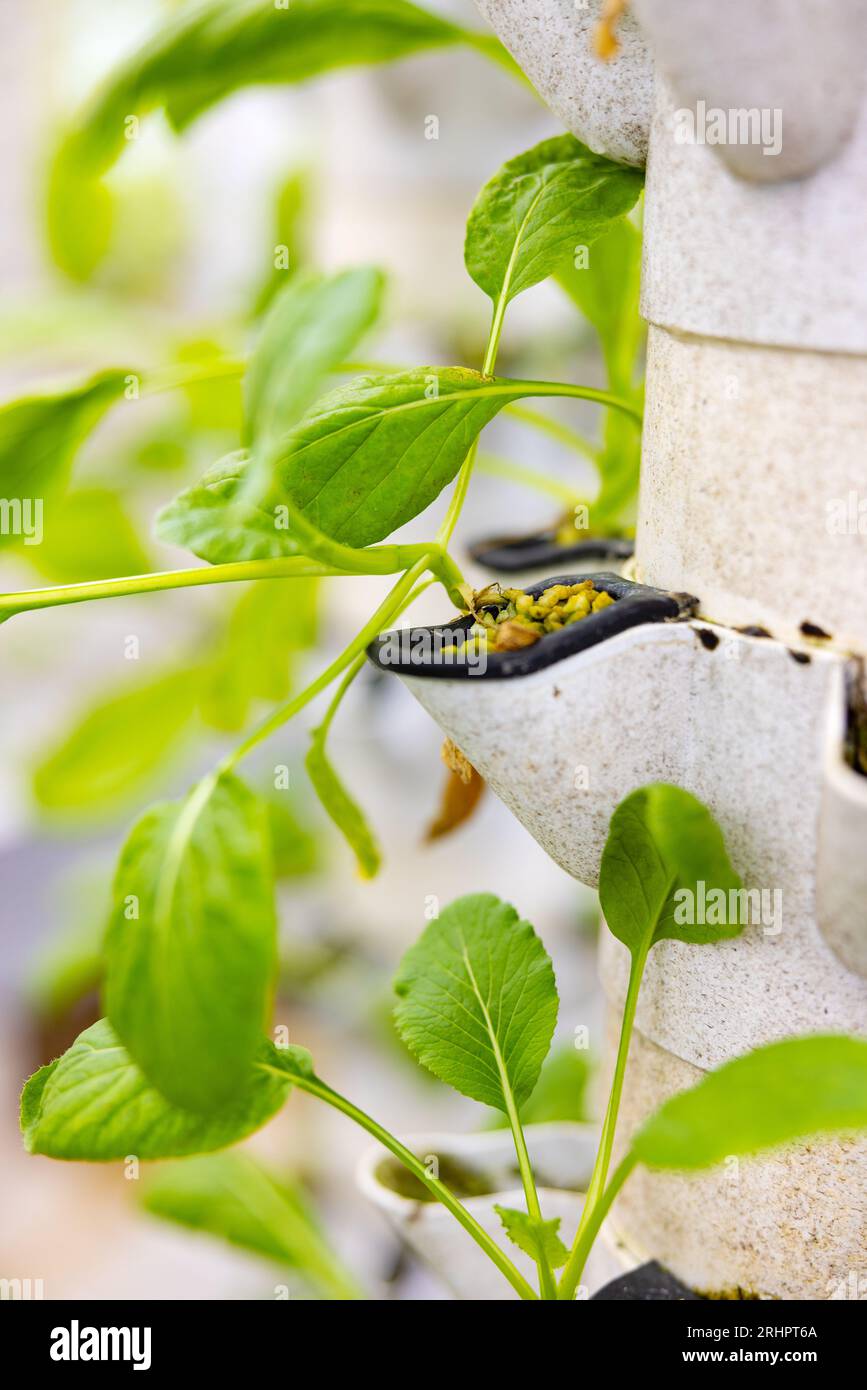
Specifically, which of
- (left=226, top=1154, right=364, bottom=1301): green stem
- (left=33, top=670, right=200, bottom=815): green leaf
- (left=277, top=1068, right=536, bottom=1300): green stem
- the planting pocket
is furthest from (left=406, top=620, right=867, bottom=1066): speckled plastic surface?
(left=33, top=670, right=200, bottom=815): green leaf

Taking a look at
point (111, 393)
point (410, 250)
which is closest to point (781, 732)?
point (111, 393)

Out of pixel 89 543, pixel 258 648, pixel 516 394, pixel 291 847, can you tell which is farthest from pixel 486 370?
pixel 291 847

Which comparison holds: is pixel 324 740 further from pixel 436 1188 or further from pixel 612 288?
pixel 612 288

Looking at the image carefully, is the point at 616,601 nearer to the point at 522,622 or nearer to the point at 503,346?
the point at 522,622

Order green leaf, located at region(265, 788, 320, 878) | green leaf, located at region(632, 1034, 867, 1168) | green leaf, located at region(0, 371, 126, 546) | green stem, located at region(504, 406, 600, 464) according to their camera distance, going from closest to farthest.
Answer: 1. green leaf, located at region(632, 1034, 867, 1168)
2. green leaf, located at region(0, 371, 126, 546)
3. green stem, located at region(504, 406, 600, 464)
4. green leaf, located at region(265, 788, 320, 878)

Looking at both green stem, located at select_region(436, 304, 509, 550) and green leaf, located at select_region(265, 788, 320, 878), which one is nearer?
green stem, located at select_region(436, 304, 509, 550)

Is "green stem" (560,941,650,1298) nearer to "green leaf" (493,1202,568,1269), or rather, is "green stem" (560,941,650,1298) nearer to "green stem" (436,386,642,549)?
"green leaf" (493,1202,568,1269)
